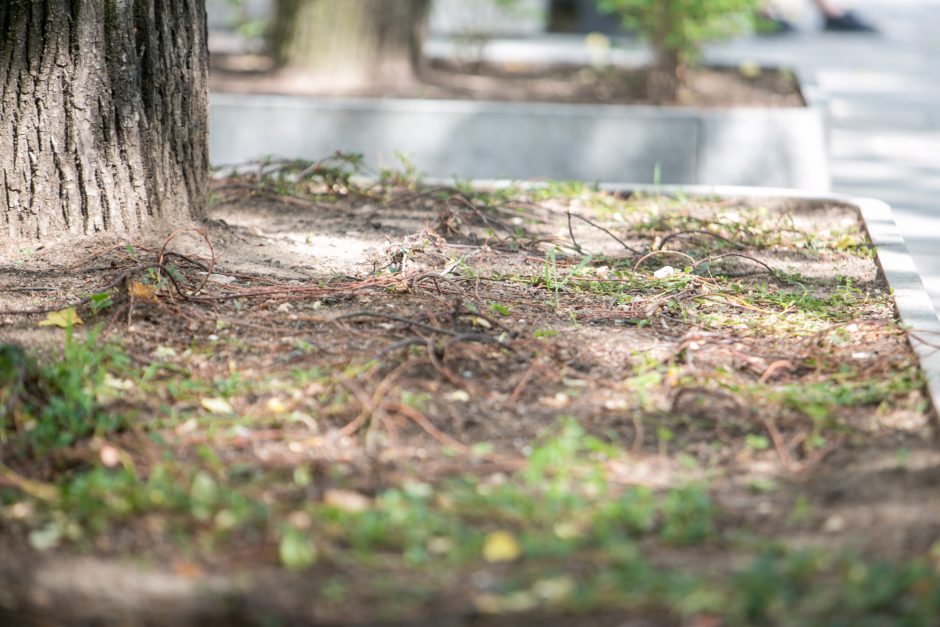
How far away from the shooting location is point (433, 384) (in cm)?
298

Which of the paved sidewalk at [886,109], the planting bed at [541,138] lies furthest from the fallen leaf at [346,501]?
the planting bed at [541,138]

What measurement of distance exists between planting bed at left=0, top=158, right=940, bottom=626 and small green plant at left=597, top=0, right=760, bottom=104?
12.3 ft

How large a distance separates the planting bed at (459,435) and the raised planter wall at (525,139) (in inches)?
105

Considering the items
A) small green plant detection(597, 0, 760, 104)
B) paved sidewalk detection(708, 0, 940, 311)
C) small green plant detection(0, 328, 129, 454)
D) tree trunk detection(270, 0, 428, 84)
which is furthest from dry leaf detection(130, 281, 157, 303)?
small green plant detection(597, 0, 760, 104)

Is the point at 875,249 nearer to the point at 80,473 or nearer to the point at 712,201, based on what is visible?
the point at 712,201

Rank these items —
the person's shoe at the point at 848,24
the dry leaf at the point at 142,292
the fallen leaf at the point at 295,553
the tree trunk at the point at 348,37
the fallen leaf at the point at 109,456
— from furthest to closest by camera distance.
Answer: the person's shoe at the point at 848,24 < the tree trunk at the point at 348,37 < the dry leaf at the point at 142,292 < the fallen leaf at the point at 109,456 < the fallen leaf at the point at 295,553

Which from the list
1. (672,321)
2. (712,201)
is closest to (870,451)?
(672,321)

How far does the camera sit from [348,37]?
317 inches

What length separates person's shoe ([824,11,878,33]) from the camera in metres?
16.1

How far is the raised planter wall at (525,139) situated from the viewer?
6918 mm

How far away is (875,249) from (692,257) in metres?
0.73

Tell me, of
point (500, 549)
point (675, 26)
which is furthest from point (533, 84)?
point (500, 549)

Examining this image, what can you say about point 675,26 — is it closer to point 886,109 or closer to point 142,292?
point 886,109

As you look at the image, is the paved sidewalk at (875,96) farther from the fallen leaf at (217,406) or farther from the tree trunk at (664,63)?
the fallen leaf at (217,406)
